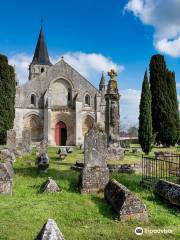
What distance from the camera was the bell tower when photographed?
50.8 meters

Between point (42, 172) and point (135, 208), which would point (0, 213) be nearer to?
point (135, 208)

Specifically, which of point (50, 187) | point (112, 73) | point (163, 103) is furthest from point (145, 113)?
point (50, 187)

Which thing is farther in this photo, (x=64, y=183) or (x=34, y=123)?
(x=34, y=123)

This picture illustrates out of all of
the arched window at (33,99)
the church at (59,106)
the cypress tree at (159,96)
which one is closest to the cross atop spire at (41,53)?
the church at (59,106)

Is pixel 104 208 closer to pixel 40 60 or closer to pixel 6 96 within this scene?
pixel 6 96

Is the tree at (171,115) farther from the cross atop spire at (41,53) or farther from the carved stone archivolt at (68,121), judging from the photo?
the cross atop spire at (41,53)

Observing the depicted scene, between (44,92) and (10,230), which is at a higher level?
(44,92)

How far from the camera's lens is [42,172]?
13.2 m

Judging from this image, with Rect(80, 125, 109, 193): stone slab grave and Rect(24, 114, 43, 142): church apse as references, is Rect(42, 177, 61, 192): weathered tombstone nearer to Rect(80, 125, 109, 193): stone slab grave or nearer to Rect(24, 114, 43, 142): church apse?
Rect(80, 125, 109, 193): stone slab grave

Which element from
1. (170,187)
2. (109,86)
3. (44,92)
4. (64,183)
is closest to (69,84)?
(44,92)

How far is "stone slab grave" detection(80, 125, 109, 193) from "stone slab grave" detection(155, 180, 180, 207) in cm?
196

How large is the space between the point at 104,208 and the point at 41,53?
157 feet

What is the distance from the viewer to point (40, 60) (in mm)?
51500

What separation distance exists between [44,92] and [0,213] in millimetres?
33665
